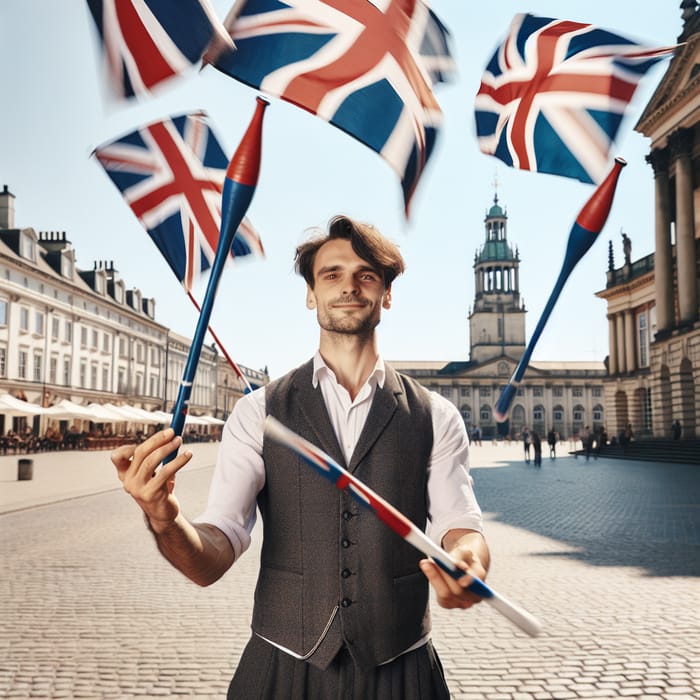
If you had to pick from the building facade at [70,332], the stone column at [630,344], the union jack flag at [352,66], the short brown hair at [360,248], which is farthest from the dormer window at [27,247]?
the short brown hair at [360,248]

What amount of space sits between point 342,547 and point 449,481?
0.39 meters

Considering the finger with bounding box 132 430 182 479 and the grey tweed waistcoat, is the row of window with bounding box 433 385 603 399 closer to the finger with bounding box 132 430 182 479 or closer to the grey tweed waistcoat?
the grey tweed waistcoat

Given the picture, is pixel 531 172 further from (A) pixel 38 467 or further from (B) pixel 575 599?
(A) pixel 38 467

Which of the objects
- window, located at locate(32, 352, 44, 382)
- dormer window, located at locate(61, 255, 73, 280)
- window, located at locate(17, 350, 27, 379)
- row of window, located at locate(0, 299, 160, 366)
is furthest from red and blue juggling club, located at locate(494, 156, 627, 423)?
dormer window, located at locate(61, 255, 73, 280)

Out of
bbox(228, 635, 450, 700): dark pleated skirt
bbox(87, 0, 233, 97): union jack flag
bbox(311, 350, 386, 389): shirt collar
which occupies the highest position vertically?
bbox(87, 0, 233, 97): union jack flag

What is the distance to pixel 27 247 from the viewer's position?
5075 cm

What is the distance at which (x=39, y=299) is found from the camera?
51594 millimetres

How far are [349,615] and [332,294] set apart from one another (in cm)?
94

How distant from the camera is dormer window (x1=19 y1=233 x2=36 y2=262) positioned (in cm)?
4959

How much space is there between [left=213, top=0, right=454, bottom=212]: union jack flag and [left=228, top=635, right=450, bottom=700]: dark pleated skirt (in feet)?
4.93

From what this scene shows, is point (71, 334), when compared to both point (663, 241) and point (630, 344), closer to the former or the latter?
point (663, 241)

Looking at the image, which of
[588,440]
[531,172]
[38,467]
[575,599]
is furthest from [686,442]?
[531,172]

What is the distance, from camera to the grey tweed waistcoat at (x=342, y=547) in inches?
83.5

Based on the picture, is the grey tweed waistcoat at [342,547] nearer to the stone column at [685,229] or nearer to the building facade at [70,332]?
the building facade at [70,332]
